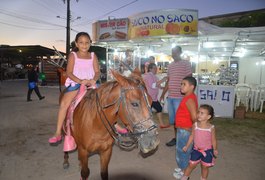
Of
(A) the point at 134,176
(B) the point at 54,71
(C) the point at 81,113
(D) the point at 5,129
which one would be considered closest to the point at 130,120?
(C) the point at 81,113

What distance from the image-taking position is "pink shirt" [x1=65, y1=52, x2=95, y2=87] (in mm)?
3338

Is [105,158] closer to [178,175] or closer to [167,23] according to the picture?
[178,175]

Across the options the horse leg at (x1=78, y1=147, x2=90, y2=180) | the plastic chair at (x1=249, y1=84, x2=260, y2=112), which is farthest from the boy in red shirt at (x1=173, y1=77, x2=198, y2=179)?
the plastic chair at (x1=249, y1=84, x2=260, y2=112)

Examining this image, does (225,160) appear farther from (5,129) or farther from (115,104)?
(5,129)

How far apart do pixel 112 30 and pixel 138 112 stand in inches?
355

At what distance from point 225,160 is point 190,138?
6.31ft

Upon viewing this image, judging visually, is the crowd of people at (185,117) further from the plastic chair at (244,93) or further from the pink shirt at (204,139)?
the plastic chair at (244,93)

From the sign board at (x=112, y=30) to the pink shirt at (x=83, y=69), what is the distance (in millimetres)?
7196

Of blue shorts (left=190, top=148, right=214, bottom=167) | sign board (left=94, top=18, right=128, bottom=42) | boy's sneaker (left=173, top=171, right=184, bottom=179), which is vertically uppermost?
sign board (left=94, top=18, right=128, bottom=42)

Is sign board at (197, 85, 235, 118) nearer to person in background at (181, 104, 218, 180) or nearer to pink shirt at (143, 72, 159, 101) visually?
pink shirt at (143, 72, 159, 101)

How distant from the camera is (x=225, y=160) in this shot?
4789 millimetres

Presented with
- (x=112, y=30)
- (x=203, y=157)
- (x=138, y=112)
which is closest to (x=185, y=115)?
(x=203, y=157)

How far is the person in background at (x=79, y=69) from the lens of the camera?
3268mm

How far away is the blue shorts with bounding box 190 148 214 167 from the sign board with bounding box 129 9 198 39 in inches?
253
